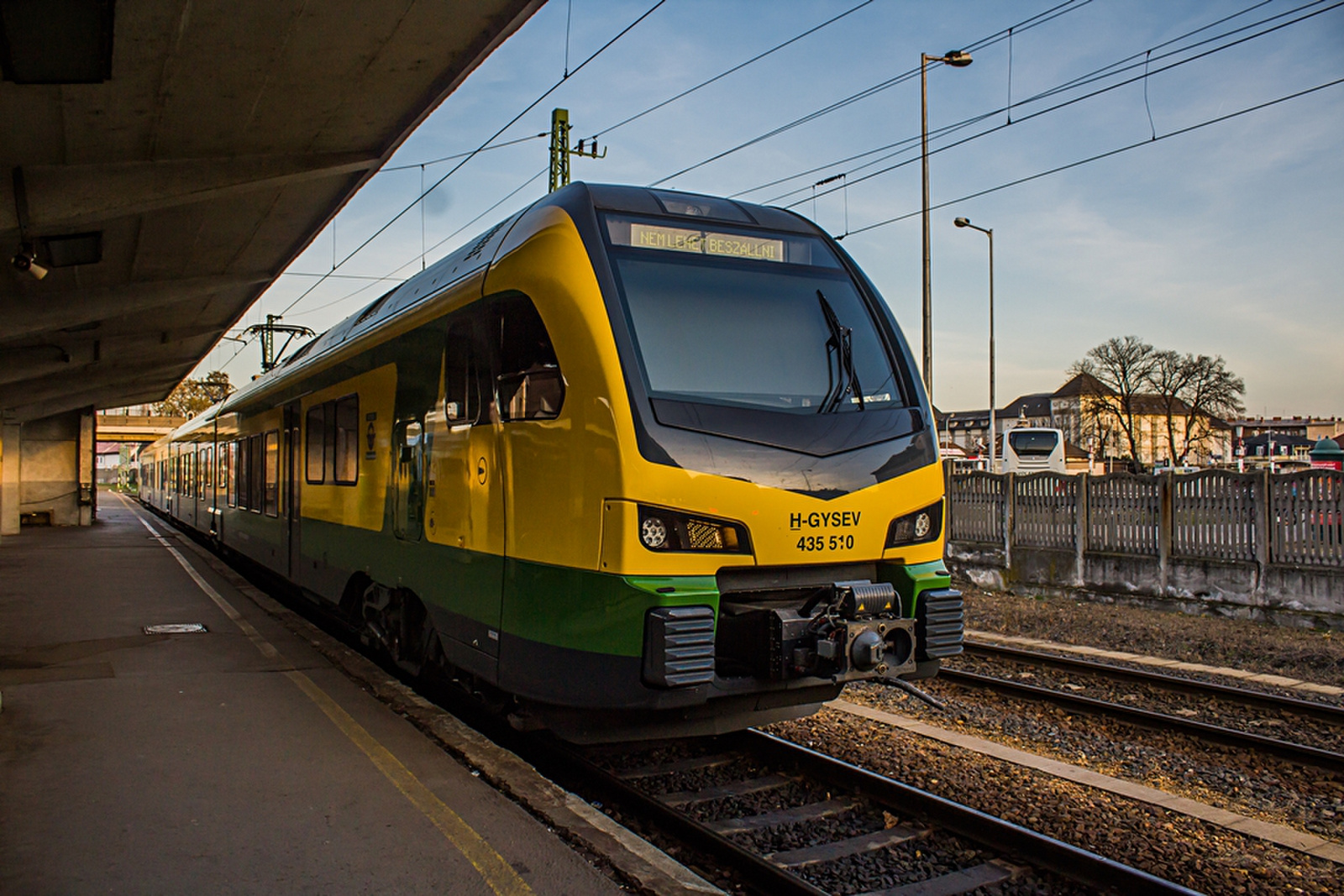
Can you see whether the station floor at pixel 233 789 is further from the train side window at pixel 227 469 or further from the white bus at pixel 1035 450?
the white bus at pixel 1035 450

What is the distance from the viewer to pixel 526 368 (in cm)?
519

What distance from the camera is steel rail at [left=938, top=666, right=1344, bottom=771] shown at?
19.4 feet

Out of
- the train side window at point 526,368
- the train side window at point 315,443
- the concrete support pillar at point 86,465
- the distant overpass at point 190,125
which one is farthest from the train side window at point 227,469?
the concrete support pillar at point 86,465

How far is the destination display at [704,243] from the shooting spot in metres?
5.23

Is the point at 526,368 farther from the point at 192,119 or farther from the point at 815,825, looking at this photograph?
the point at 192,119

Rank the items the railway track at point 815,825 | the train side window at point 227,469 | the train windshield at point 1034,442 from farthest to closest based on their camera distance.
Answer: the train windshield at point 1034,442 < the train side window at point 227,469 < the railway track at point 815,825

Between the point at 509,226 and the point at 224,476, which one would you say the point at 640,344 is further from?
the point at 224,476

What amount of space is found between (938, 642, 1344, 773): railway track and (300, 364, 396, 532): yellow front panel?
476 cm

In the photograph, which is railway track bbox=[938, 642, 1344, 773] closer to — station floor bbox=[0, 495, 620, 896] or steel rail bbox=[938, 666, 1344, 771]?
steel rail bbox=[938, 666, 1344, 771]

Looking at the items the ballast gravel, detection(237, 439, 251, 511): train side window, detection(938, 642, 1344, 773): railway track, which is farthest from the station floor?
detection(237, 439, 251, 511): train side window

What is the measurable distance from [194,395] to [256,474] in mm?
91811

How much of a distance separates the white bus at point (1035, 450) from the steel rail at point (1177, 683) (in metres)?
26.0

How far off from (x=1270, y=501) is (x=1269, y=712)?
508cm

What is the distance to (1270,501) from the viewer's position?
11477 millimetres
